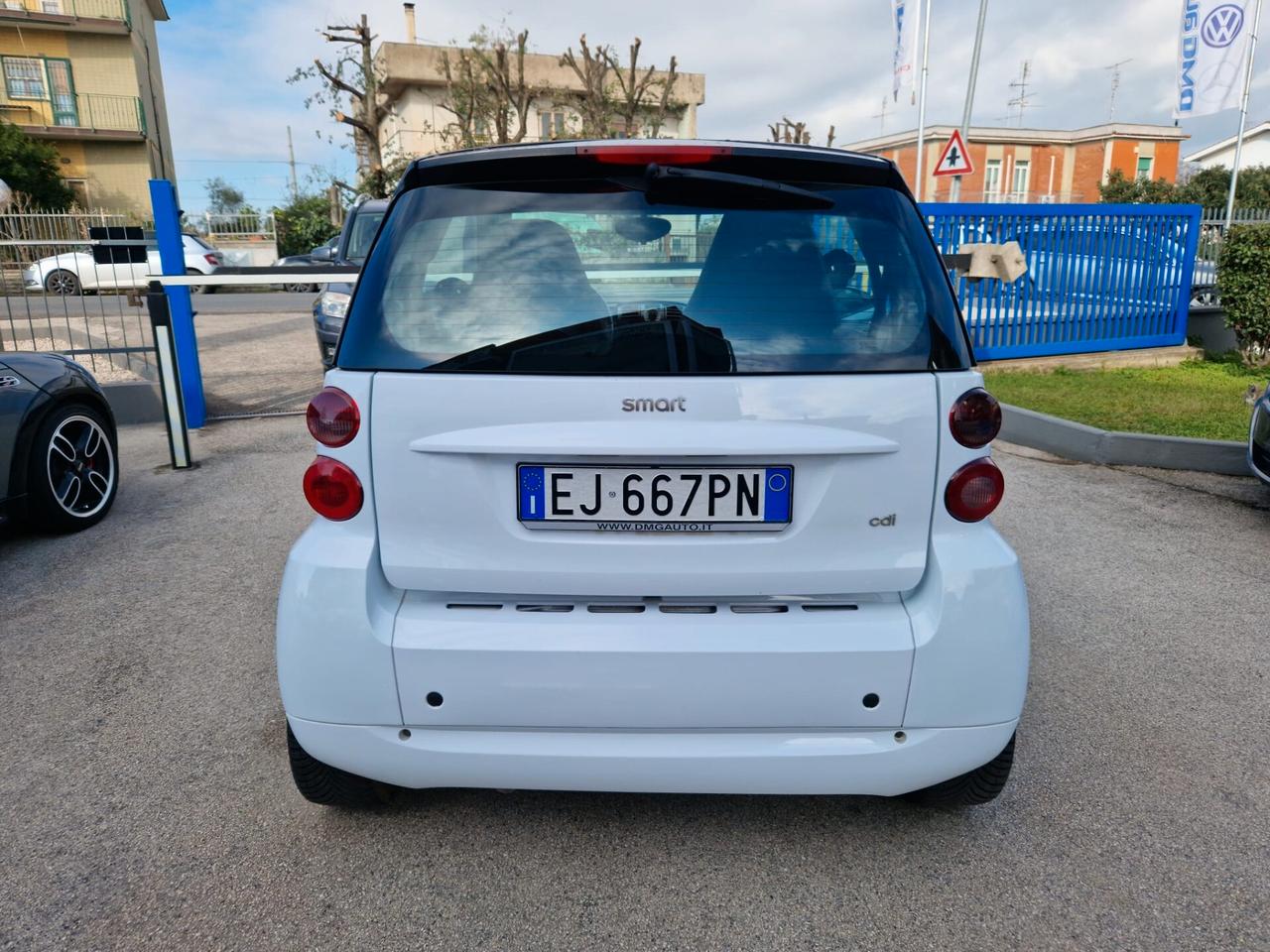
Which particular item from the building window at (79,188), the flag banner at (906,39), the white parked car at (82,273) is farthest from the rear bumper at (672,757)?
the building window at (79,188)

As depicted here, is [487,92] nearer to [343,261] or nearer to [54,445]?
[343,261]

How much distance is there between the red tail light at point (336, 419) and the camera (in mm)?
2141

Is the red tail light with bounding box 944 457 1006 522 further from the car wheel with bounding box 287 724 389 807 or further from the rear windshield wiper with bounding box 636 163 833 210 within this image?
the car wheel with bounding box 287 724 389 807

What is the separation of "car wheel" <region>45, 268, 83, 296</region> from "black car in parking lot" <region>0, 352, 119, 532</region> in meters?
5.16

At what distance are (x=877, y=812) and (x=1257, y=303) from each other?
9657 millimetres

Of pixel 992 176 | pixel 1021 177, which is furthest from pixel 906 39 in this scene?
pixel 1021 177

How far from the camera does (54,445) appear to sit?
503cm

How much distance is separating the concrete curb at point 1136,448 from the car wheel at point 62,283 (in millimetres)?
9468

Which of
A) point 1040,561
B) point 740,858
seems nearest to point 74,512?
point 740,858

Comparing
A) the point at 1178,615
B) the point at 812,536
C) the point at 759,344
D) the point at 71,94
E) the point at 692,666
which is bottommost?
the point at 1178,615

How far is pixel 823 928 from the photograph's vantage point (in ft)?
7.11

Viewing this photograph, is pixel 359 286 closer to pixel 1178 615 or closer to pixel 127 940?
pixel 127 940

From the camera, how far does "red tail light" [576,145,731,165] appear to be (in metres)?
2.20

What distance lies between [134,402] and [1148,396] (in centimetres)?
939
